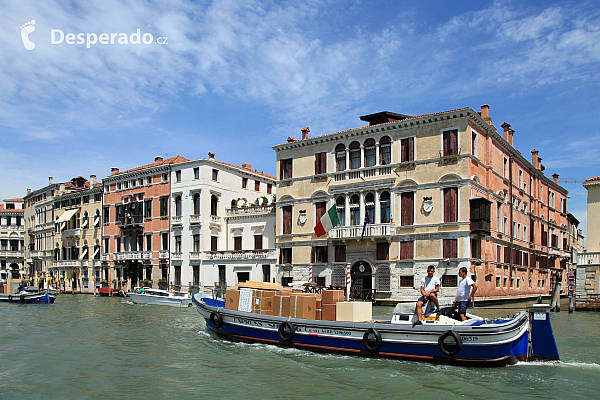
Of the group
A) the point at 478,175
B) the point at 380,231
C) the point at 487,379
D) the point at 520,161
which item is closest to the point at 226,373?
the point at 487,379

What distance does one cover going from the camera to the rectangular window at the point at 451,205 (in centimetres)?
2800

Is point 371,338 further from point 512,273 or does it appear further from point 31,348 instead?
point 512,273

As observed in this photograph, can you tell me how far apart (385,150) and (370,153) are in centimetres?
94

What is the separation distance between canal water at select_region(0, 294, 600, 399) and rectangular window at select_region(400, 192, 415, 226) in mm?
12726

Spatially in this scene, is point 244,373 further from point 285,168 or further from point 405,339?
point 285,168

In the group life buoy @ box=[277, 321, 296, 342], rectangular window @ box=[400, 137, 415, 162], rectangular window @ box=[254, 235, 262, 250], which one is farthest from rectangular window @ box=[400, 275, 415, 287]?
life buoy @ box=[277, 321, 296, 342]

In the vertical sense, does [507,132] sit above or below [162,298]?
above

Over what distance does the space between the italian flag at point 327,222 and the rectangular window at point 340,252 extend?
1.41 m

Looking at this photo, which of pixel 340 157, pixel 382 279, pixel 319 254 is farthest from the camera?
pixel 319 254

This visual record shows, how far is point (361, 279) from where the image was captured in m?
31.2

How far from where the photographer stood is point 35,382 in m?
11.4

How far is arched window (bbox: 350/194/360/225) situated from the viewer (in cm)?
3125

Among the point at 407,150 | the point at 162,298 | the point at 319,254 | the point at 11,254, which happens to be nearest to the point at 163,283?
the point at 162,298

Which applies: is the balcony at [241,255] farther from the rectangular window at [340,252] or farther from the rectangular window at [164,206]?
the rectangular window at [164,206]
